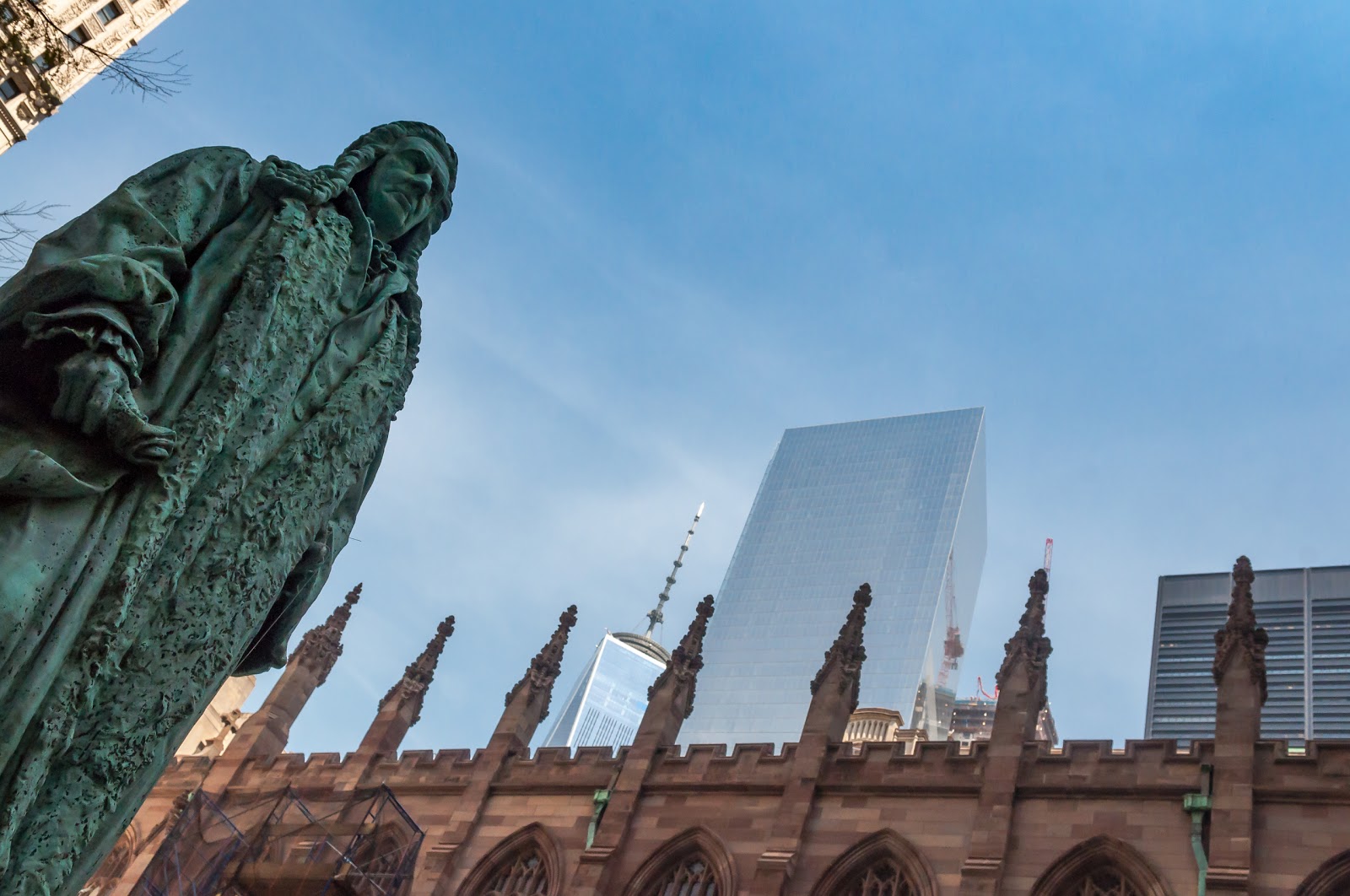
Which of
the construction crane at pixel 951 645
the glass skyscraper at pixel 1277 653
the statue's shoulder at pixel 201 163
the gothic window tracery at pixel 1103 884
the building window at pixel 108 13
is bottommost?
the statue's shoulder at pixel 201 163

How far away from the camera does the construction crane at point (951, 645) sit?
116 m

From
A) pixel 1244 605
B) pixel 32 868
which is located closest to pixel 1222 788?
pixel 1244 605

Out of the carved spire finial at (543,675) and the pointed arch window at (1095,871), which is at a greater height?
the carved spire finial at (543,675)

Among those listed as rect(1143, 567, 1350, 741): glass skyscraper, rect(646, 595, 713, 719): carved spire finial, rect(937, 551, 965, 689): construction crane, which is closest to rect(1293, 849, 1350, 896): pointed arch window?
rect(646, 595, 713, 719): carved spire finial

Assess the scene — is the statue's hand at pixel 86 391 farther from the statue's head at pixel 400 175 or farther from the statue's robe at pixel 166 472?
the statue's head at pixel 400 175

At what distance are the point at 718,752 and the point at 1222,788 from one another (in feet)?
30.1

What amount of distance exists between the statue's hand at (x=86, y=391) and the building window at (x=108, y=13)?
34.8 m

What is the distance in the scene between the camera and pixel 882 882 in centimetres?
1912

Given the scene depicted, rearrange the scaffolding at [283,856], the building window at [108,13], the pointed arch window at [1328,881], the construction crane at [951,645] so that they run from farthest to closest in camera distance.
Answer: the construction crane at [951,645] → the building window at [108,13] → the scaffolding at [283,856] → the pointed arch window at [1328,881]

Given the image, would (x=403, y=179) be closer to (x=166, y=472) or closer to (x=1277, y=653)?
(x=166, y=472)

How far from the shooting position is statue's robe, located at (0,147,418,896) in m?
2.97

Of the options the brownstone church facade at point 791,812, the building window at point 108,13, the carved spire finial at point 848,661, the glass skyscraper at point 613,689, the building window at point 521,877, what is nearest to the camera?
the brownstone church facade at point 791,812

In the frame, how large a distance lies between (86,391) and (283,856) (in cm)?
2061

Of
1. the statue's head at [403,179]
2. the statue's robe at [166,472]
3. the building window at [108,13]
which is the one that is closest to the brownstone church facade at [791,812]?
the statue's head at [403,179]
